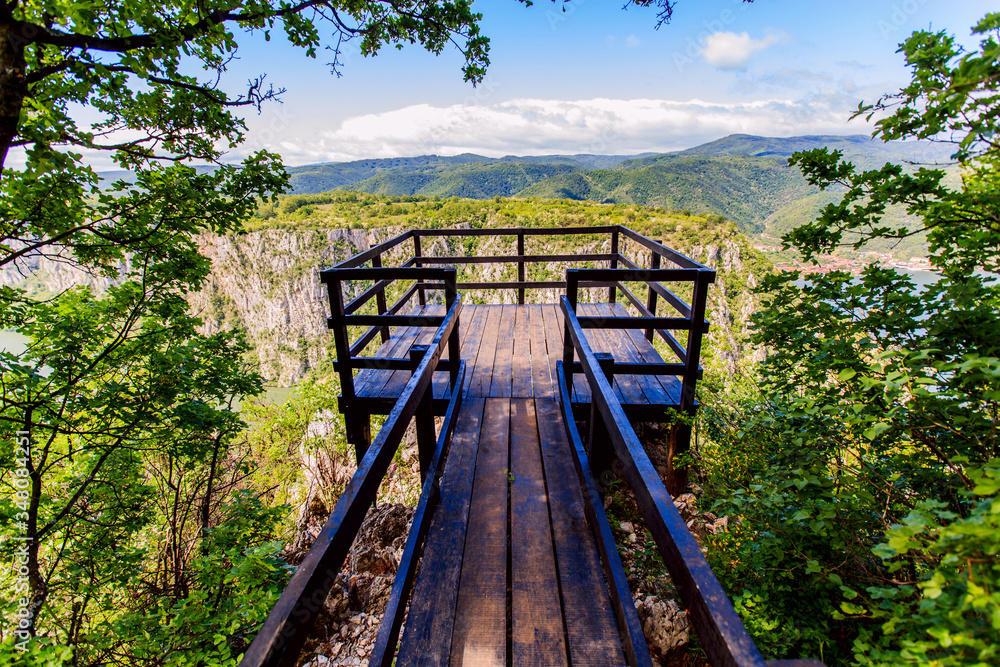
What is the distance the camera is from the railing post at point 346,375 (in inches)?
136

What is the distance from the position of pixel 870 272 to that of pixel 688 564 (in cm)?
225

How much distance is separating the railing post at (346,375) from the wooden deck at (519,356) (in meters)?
0.17

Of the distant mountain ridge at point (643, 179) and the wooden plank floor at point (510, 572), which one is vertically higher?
the distant mountain ridge at point (643, 179)

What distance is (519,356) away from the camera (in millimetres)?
4797

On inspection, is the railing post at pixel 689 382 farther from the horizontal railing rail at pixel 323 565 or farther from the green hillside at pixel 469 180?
the green hillside at pixel 469 180

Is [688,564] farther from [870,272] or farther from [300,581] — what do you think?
[870,272]

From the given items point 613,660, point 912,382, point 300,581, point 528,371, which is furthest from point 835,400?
point 528,371

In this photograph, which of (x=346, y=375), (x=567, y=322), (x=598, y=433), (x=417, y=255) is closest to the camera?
(x=598, y=433)

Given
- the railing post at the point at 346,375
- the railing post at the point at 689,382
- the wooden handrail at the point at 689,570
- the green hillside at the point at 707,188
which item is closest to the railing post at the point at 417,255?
the railing post at the point at 346,375

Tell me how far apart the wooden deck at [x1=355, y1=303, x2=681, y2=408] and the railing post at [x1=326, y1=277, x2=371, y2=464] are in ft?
0.55

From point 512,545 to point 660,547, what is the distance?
48.7 inches

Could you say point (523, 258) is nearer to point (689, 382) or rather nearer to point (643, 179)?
point (689, 382)

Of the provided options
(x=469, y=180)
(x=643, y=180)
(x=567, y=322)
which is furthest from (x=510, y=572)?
(x=469, y=180)

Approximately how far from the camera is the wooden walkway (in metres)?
1.60
